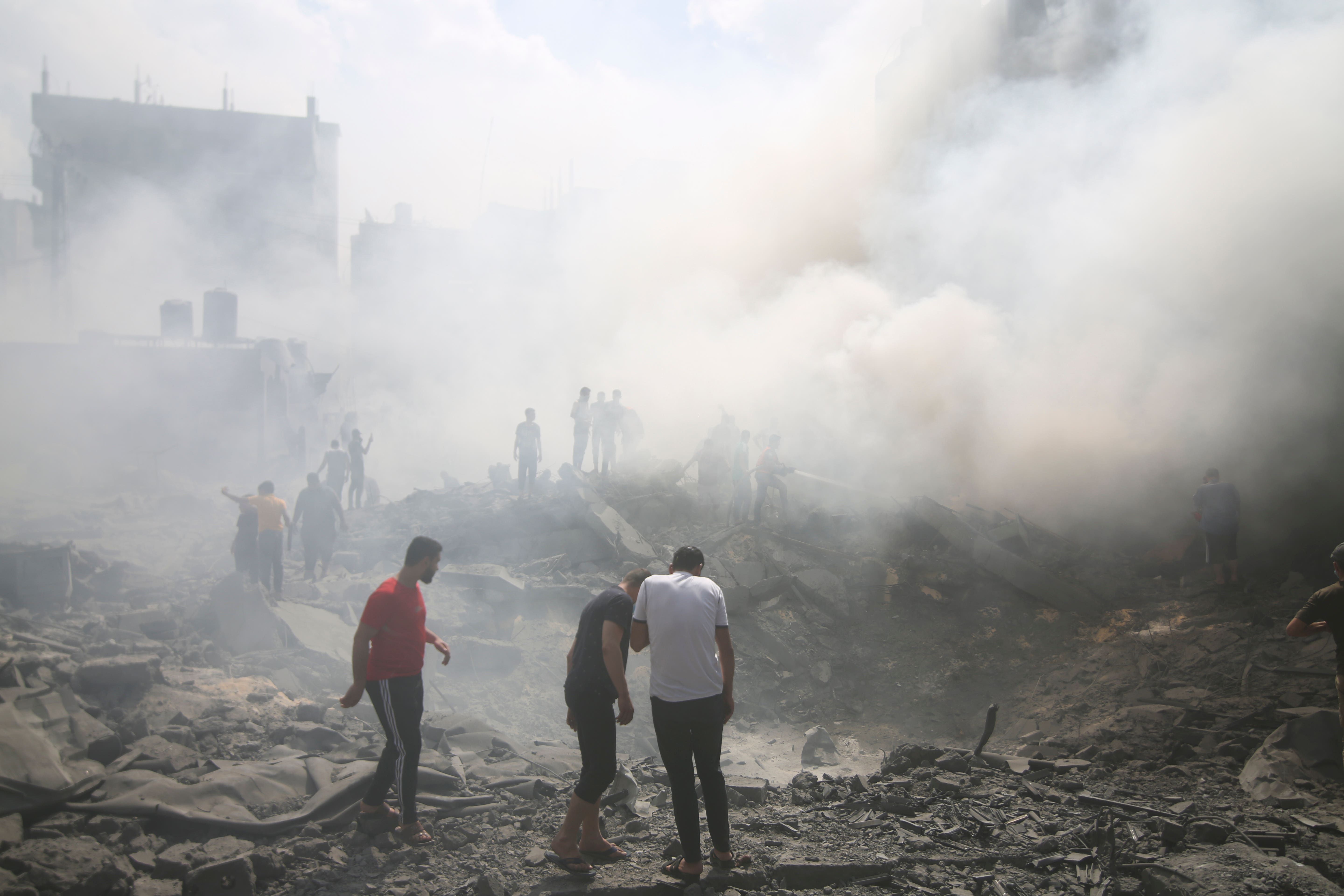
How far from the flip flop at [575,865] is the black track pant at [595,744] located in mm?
242

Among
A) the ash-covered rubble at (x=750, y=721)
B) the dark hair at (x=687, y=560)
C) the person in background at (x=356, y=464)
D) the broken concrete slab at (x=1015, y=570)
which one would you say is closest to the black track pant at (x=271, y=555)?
the ash-covered rubble at (x=750, y=721)

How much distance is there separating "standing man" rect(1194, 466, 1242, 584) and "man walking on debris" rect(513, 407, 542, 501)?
8649 millimetres

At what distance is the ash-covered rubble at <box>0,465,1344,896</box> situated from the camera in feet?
11.2

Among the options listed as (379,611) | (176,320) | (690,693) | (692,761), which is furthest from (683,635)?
(176,320)

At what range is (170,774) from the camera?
3949 mm

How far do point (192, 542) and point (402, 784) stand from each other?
11.5m

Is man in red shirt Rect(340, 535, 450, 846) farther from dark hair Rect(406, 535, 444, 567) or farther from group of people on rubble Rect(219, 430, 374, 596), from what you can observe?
group of people on rubble Rect(219, 430, 374, 596)

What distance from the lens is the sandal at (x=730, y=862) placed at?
131 inches

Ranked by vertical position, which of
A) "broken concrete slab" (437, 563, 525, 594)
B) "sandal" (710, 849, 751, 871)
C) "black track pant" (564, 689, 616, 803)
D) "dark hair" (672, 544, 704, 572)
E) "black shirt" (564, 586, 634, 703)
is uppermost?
"dark hair" (672, 544, 704, 572)

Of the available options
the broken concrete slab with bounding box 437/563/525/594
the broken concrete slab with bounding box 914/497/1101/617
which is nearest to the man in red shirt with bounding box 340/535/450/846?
the broken concrete slab with bounding box 437/563/525/594

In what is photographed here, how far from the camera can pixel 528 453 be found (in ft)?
38.1

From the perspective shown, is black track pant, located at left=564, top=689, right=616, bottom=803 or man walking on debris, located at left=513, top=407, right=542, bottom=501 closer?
black track pant, located at left=564, top=689, right=616, bottom=803

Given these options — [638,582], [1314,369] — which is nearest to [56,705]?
[638,582]

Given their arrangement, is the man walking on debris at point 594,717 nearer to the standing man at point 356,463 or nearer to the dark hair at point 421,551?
the dark hair at point 421,551
